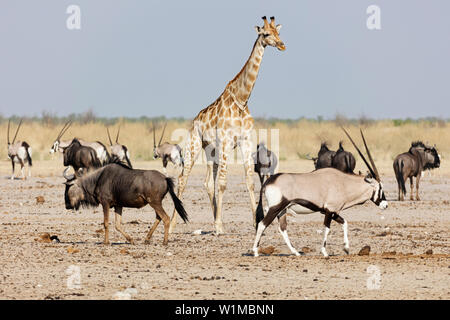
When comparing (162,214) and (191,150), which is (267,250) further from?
(191,150)

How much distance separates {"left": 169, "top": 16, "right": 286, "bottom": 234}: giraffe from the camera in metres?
14.8

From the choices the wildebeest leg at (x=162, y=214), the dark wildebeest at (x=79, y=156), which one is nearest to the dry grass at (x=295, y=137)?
the dark wildebeest at (x=79, y=156)

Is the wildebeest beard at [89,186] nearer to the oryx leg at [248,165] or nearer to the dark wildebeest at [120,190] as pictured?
the dark wildebeest at [120,190]

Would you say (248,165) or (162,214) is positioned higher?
(248,165)

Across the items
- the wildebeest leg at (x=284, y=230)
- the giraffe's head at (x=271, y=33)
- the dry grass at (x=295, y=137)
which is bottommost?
the wildebeest leg at (x=284, y=230)

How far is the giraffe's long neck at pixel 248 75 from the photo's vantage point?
49.9ft

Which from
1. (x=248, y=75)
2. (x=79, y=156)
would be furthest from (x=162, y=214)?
(x=79, y=156)

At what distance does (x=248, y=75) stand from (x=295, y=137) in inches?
1354

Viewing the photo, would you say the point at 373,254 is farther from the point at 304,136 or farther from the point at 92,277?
the point at 304,136

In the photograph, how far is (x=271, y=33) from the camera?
47.9 feet

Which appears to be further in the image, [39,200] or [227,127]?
[39,200]

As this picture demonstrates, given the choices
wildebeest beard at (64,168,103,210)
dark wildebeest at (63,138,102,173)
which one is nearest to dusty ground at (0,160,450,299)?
wildebeest beard at (64,168,103,210)

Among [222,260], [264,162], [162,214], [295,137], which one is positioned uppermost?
[295,137]

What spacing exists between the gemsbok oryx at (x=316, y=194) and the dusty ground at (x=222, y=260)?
1.68 feet
